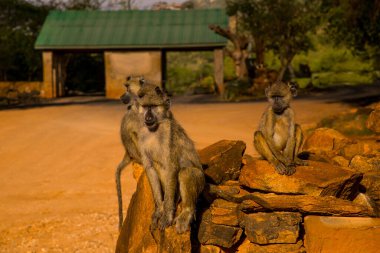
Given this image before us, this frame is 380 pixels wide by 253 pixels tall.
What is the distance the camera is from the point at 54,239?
29.7 ft

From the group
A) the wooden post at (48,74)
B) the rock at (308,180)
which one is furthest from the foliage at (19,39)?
the rock at (308,180)

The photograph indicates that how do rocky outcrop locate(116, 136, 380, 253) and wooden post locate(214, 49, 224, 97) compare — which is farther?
wooden post locate(214, 49, 224, 97)

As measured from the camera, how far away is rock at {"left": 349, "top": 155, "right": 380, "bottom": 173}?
7.03 meters

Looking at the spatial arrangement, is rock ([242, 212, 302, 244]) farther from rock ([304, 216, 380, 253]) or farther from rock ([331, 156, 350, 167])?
rock ([331, 156, 350, 167])

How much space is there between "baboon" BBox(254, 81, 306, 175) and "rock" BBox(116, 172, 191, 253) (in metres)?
1.74

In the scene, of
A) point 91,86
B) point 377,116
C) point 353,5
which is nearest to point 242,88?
point 353,5

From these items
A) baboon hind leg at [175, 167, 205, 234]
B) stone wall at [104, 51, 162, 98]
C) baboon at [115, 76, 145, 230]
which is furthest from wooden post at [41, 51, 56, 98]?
baboon hind leg at [175, 167, 205, 234]

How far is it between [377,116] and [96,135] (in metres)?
10.5

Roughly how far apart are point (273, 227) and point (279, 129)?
1.82 meters

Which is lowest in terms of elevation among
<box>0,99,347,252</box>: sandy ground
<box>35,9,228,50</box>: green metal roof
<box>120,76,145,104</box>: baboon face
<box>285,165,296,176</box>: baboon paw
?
<box>0,99,347,252</box>: sandy ground

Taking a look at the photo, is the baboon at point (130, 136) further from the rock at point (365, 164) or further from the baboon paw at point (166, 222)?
the rock at point (365, 164)

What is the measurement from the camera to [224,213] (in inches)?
249

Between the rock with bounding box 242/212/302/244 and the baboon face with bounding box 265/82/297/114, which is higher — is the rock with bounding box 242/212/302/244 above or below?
below

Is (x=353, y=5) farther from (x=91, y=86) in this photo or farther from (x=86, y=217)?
(x=91, y=86)
